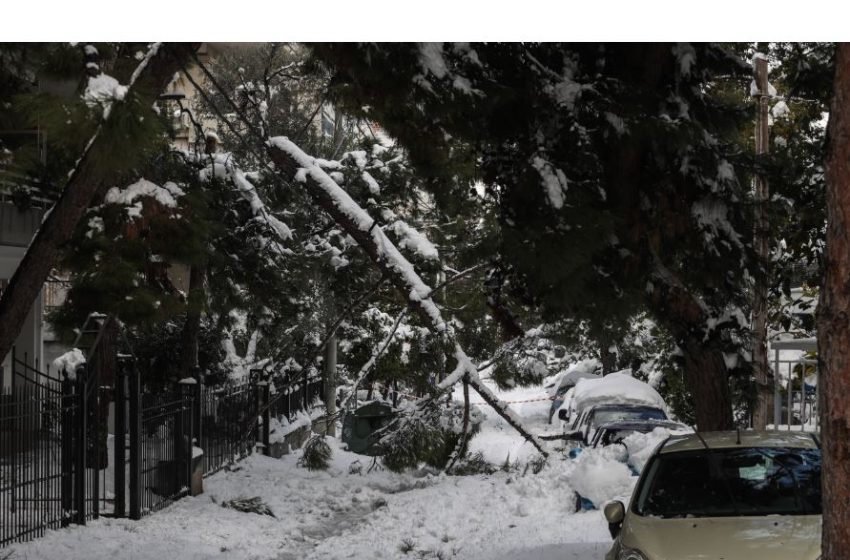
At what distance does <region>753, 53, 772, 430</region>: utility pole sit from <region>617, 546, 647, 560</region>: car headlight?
2726 mm

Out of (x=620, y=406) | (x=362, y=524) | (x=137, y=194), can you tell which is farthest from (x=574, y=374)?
(x=137, y=194)

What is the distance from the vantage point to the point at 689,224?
8.00 meters

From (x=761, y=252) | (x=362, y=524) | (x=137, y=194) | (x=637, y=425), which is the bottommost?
(x=362, y=524)

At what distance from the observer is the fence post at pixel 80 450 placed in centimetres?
1116

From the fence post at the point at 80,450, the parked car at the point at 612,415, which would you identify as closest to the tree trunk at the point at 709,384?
the fence post at the point at 80,450

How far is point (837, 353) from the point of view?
444 centimetres

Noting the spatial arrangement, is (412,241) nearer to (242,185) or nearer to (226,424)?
(242,185)

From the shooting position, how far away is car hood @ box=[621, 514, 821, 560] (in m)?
5.84

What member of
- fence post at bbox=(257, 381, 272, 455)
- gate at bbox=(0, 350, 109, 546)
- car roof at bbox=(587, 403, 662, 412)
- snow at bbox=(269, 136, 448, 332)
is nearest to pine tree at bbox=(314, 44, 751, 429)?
snow at bbox=(269, 136, 448, 332)

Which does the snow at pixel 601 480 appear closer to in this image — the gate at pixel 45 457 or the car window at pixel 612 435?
the car window at pixel 612 435

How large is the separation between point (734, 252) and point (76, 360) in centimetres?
735

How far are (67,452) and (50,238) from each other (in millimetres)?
3619

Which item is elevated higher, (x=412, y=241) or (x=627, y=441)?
(x=412, y=241)

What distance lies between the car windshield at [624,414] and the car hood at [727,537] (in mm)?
9782
